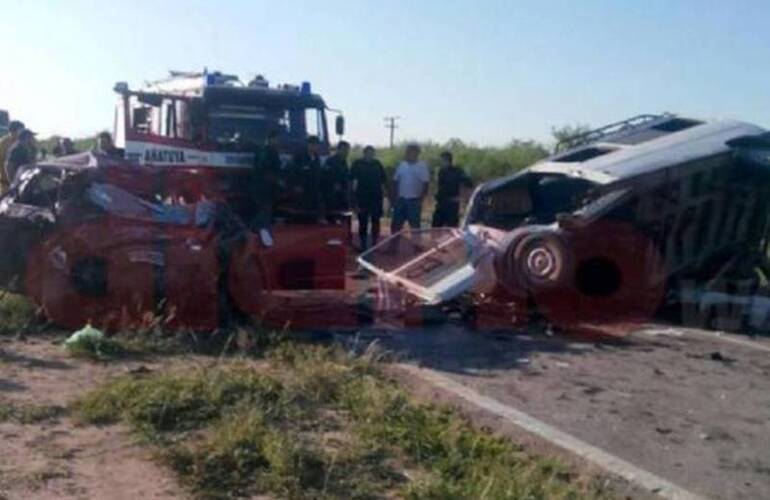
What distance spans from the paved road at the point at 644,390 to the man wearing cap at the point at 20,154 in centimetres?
689

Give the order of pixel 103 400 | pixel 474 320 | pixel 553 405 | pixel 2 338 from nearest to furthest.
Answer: pixel 103 400, pixel 553 405, pixel 2 338, pixel 474 320

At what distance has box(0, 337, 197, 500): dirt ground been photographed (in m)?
5.61

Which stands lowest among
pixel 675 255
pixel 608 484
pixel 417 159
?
pixel 608 484

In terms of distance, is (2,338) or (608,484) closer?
(608,484)

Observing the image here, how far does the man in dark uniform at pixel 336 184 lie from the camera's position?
42.2 ft

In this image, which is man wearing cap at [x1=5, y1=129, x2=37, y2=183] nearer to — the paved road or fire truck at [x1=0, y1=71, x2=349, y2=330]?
fire truck at [x1=0, y1=71, x2=349, y2=330]

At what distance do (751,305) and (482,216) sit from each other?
3.11 meters

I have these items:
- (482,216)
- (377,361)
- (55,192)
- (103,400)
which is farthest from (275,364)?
(482,216)

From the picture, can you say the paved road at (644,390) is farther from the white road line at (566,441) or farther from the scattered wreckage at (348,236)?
the scattered wreckage at (348,236)

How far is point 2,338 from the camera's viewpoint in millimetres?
9492

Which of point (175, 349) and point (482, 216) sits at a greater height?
point (482, 216)

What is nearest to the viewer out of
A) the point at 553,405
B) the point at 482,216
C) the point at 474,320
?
the point at 553,405

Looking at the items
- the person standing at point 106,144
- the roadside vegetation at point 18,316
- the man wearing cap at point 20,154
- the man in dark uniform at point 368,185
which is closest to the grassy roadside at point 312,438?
the roadside vegetation at point 18,316

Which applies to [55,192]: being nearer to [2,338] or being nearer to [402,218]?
[2,338]
